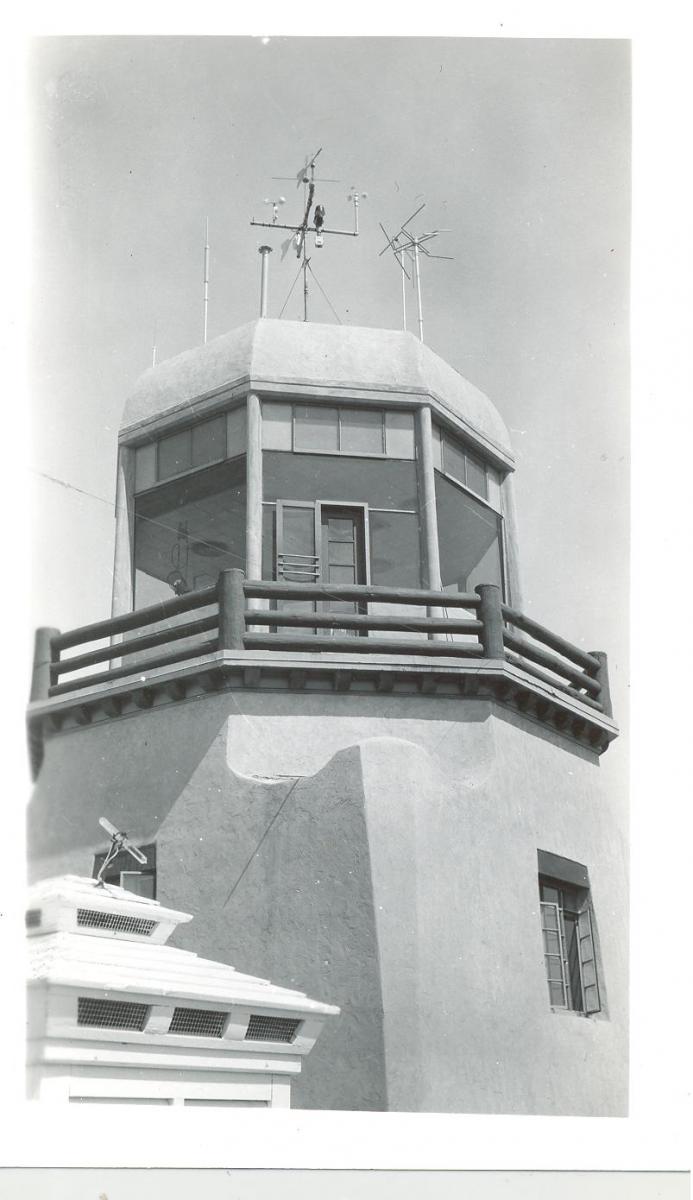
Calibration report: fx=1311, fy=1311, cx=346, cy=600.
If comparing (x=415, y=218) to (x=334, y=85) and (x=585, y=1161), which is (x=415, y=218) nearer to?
(x=334, y=85)

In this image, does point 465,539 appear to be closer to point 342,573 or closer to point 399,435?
point 399,435

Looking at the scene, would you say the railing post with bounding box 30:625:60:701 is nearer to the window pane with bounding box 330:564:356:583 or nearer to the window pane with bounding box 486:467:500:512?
the window pane with bounding box 330:564:356:583

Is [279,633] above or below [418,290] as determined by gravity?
below

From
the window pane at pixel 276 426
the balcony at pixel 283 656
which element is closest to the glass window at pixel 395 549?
the window pane at pixel 276 426

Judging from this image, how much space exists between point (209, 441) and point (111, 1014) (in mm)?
6377

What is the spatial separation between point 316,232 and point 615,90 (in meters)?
2.92

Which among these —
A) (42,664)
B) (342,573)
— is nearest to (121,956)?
(42,664)

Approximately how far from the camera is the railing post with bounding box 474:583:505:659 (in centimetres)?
1130

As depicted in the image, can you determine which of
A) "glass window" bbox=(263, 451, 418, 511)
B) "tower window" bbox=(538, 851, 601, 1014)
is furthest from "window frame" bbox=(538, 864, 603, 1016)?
"glass window" bbox=(263, 451, 418, 511)

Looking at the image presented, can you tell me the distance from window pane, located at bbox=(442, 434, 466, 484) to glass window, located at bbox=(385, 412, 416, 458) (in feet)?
1.50

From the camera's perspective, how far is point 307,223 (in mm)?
11758

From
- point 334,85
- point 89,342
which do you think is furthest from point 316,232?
point 89,342

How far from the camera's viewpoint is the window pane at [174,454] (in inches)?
510

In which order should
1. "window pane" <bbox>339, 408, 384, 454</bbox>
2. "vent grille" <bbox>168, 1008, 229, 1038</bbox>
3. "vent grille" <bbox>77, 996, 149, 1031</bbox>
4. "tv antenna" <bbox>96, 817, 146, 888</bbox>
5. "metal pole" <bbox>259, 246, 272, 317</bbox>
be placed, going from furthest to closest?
"window pane" <bbox>339, 408, 384, 454</bbox>, "metal pole" <bbox>259, 246, 272, 317</bbox>, "tv antenna" <bbox>96, 817, 146, 888</bbox>, "vent grille" <bbox>168, 1008, 229, 1038</bbox>, "vent grille" <bbox>77, 996, 149, 1031</bbox>
